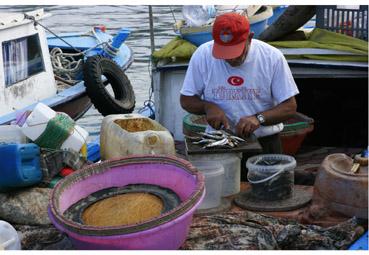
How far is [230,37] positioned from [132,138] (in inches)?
40.0

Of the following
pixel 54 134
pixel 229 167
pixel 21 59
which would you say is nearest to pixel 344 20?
pixel 229 167

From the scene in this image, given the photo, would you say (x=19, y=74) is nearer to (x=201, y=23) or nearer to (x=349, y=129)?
(x=201, y=23)

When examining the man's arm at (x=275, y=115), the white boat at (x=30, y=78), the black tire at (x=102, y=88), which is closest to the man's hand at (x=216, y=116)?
the man's arm at (x=275, y=115)

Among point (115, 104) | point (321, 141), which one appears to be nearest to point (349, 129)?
point (321, 141)

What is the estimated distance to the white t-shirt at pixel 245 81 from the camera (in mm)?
4672

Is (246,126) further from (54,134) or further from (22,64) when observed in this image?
(22,64)

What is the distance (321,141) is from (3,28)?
12.9 feet

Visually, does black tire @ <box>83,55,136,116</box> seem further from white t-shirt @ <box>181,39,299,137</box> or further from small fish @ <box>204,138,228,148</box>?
small fish @ <box>204,138,228,148</box>

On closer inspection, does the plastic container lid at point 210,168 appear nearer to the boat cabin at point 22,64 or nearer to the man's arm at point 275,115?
the man's arm at point 275,115

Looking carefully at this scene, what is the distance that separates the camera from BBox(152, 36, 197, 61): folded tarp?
6780mm

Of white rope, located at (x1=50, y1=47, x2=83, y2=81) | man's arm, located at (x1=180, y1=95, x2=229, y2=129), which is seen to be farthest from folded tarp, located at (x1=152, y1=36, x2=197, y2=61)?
white rope, located at (x1=50, y1=47, x2=83, y2=81)

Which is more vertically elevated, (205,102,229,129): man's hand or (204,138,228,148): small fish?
(205,102,229,129): man's hand

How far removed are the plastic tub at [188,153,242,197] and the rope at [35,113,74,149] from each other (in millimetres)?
992

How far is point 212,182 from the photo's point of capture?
4.36 meters
